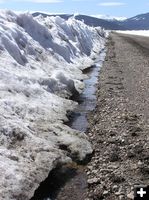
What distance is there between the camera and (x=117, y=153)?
14.4 m

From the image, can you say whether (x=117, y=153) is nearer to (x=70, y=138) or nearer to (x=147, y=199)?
(x=70, y=138)

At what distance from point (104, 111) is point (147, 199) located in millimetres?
13158

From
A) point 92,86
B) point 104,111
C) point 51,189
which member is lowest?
point 92,86

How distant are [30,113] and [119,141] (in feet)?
12.1

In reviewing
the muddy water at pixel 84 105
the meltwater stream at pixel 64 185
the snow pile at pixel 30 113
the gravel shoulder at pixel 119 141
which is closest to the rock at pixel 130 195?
the gravel shoulder at pixel 119 141

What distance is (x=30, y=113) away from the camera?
16984mm

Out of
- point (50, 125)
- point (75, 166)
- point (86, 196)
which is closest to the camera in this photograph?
point (86, 196)

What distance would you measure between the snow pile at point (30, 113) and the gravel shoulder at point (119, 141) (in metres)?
0.85

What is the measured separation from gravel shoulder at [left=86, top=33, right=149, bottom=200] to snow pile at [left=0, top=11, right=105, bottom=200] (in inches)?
33.6

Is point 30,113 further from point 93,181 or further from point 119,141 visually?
point 93,181

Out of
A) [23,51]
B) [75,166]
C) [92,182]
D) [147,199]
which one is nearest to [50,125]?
[75,166]

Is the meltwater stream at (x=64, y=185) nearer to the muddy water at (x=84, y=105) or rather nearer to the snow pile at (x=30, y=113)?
the snow pile at (x=30, y=113)

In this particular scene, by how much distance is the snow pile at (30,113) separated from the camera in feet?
39.5

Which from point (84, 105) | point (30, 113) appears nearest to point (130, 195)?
point (30, 113)
